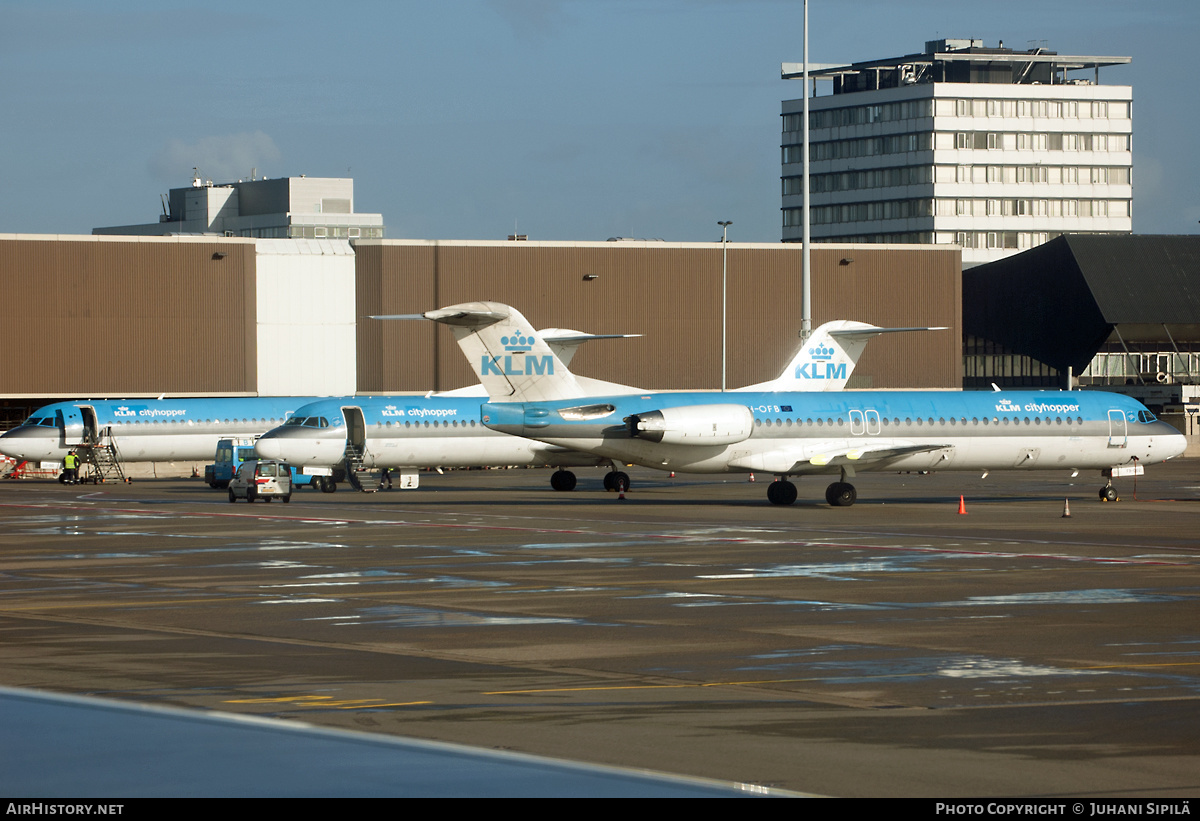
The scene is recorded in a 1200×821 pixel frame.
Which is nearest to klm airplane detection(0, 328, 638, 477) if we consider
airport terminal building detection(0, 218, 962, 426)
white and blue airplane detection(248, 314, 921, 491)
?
white and blue airplane detection(248, 314, 921, 491)

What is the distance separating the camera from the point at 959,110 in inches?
6560

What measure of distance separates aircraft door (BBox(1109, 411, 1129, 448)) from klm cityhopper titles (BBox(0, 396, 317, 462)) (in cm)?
3264

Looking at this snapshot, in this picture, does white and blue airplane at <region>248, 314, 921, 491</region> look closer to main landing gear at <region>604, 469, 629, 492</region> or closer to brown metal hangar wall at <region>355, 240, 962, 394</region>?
main landing gear at <region>604, 469, 629, 492</region>

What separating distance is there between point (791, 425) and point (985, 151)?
133 metres

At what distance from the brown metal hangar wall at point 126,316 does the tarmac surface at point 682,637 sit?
39.8 metres

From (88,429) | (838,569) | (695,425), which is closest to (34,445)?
(88,429)

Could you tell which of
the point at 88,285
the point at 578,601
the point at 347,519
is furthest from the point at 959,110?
the point at 578,601

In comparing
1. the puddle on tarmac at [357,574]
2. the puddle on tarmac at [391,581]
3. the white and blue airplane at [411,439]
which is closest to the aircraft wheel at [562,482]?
the white and blue airplane at [411,439]

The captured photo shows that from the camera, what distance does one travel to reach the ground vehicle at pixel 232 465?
54.3m

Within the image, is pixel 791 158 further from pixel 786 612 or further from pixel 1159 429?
pixel 786 612

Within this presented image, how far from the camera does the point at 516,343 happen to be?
4241 cm

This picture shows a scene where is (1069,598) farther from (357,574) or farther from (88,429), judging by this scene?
(88,429)

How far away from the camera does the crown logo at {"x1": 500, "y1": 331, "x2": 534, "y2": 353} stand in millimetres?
42344
